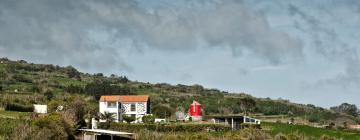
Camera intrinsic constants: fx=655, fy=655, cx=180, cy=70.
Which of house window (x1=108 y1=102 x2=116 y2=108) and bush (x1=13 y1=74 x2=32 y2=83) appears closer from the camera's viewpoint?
house window (x1=108 y1=102 x2=116 y2=108)

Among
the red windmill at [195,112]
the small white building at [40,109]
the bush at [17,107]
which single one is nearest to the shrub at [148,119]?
the red windmill at [195,112]

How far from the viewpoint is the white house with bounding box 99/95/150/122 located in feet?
268

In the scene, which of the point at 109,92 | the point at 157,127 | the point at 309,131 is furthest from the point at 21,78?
the point at 309,131

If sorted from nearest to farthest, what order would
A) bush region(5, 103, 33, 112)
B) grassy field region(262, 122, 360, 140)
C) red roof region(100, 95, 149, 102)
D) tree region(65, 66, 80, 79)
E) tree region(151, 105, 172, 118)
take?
grassy field region(262, 122, 360, 140)
bush region(5, 103, 33, 112)
tree region(151, 105, 172, 118)
red roof region(100, 95, 149, 102)
tree region(65, 66, 80, 79)

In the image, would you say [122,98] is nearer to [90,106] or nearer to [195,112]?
[90,106]

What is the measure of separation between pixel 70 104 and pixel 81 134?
1113 centimetres

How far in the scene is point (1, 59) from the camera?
146875 millimetres

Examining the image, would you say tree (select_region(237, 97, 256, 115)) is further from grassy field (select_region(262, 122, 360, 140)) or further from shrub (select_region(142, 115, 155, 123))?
shrub (select_region(142, 115, 155, 123))

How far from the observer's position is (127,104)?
84.4 meters

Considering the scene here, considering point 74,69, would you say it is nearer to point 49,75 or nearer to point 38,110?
point 49,75

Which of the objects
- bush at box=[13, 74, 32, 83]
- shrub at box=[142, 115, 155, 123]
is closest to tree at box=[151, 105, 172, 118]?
shrub at box=[142, 115, 155, 123]

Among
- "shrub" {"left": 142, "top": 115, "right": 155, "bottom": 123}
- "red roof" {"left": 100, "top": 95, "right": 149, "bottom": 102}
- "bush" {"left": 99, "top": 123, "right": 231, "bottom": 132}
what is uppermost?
"red roof" {"left": 100, "top": 95, "right": 149, "bottom": 102}

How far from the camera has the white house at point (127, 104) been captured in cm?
8162

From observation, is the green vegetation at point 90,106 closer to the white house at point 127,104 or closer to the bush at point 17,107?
the bush at point 17,107
